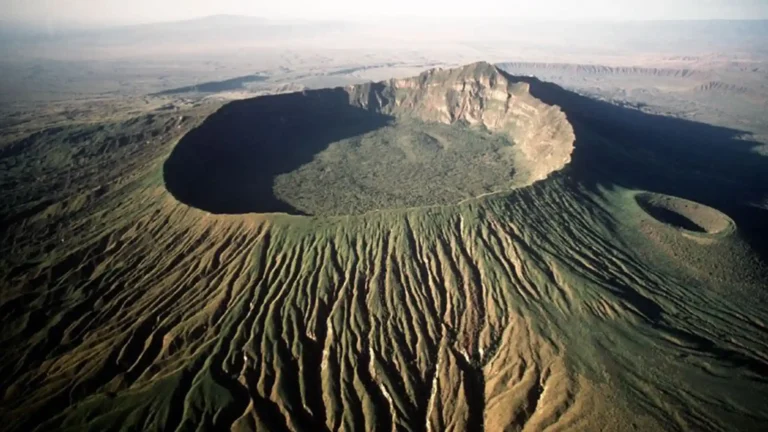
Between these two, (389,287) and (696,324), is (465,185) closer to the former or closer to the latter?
(389,287)

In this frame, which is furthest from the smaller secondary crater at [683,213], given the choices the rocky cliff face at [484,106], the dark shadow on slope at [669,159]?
the rocky cliff face at [484,106]

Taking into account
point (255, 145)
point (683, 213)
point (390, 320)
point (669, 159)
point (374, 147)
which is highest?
point (683, 213)

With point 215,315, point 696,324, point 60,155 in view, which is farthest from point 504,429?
point 60,155

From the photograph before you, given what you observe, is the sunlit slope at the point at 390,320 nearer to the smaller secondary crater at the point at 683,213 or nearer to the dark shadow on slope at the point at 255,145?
the smaller secondary crater at the point at 683,213

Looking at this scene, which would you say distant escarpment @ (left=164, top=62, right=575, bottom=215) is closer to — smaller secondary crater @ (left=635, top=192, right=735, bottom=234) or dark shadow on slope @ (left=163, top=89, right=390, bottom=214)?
dark shadow on slope @ (left=163, top=89, right=390, bottom=214)

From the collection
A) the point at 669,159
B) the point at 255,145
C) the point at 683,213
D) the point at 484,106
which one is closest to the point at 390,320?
the point at 683,213

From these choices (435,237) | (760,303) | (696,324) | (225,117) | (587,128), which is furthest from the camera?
(225,117)

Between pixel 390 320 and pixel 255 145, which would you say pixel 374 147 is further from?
pixel 390 320
